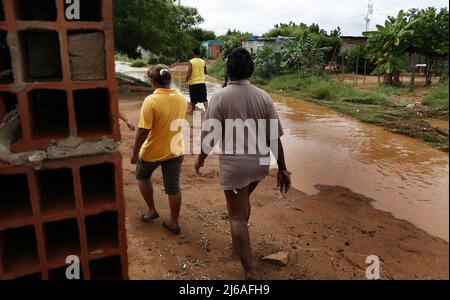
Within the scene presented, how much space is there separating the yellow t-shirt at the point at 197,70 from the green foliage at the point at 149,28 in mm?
3966

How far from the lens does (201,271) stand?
3125 mm

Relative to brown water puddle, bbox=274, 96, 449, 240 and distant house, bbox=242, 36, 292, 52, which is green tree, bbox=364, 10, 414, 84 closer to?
distant house, bbox=242, 36, 292, 52

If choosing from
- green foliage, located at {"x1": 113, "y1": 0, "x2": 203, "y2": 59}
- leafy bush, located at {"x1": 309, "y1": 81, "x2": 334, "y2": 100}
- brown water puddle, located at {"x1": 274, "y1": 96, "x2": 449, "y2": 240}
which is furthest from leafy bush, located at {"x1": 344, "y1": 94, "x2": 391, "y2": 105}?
green foliage, located at {"x1": 113, "y1": 0, "x2": 203, "y2": 59}

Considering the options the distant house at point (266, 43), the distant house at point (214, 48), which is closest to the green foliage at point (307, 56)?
the distant house at point (266, 43)

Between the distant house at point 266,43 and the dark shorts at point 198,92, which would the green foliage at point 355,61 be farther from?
the dark shorts at point 198,92

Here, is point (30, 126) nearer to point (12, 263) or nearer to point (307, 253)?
point (12, 263)

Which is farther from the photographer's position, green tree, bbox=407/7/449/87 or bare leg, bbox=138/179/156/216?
green tree, bbox=407/7/449/87

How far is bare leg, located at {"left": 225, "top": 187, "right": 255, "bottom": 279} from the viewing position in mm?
2912

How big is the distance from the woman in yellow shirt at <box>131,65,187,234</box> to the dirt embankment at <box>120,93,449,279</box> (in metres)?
0.45

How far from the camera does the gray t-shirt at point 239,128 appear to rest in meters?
2.84

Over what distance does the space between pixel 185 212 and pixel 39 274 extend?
7.40 feet

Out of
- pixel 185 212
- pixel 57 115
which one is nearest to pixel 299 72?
pixel 185 212

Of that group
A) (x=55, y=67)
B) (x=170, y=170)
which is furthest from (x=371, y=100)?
(x=55, y=67)

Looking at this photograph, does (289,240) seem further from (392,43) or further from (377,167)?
(392,43)
